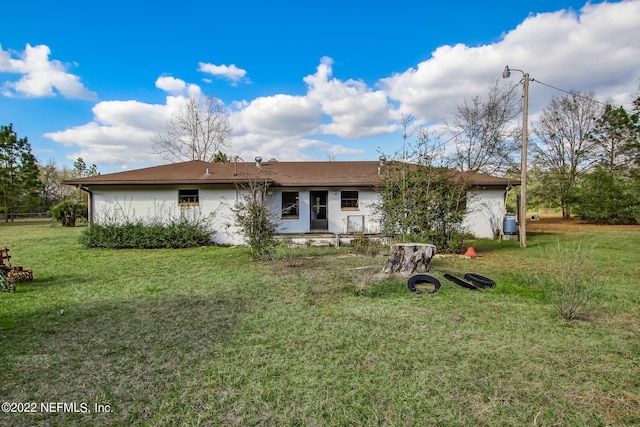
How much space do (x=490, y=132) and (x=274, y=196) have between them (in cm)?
1812

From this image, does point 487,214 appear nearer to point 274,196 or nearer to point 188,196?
point 274,196

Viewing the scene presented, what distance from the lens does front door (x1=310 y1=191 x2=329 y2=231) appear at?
45.3ft

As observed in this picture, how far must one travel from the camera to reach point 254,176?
11.2 m

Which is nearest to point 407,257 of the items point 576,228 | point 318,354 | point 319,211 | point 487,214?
point 318,354

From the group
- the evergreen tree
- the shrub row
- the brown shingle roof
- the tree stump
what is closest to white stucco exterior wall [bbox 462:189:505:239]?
the brown shingle roof

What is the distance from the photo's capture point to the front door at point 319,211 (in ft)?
45.3

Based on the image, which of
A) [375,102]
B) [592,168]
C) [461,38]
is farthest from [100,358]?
[592,168]

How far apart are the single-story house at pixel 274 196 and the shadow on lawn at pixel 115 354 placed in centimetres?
717

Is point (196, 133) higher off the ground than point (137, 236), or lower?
higher

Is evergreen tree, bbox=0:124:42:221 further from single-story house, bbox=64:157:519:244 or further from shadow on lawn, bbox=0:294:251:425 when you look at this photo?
shadow on lawn, bbox=0:294:251:425

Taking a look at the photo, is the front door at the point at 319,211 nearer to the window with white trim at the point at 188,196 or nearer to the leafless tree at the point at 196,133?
the window with white trim at the point at 188,196

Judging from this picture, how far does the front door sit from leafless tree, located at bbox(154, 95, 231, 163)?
48.5ft

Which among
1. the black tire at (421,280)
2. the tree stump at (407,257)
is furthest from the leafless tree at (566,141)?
the black tire at (421,280)

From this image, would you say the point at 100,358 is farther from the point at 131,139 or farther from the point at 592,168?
the point at 592,168
